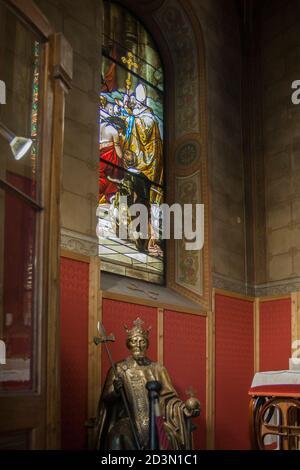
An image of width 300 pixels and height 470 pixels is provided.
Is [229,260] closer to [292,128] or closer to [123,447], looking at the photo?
[292,128]

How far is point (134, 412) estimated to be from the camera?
6258 mm

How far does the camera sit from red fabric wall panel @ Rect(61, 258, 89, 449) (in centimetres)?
674

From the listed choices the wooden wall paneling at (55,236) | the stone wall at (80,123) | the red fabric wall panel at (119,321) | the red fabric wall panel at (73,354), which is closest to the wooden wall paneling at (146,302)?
the red fabric wall panel at (119,321)

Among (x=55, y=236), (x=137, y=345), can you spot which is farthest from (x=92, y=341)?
(x=55, y=236)

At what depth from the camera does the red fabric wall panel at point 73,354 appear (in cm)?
674

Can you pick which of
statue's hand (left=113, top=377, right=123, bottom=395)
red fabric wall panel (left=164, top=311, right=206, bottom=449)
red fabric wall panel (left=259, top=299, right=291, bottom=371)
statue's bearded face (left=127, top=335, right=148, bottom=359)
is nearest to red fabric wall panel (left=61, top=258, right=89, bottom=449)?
statue's bearded face (left=127, top=335, right=148, bottom=359)

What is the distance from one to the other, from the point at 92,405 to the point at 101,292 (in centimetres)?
123

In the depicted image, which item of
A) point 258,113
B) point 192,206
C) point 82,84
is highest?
point 258,113

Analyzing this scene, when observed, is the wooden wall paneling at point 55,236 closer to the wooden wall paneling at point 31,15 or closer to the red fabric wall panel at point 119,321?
the wooden wall paneling at point 31,15

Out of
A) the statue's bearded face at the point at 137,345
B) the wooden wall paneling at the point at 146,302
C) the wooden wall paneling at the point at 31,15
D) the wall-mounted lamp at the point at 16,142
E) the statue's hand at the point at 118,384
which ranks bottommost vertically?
the statue's hand at the point at 118,384

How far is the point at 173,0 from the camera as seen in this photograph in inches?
411

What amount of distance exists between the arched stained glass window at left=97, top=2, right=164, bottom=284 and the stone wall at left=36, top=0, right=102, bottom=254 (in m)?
1.34

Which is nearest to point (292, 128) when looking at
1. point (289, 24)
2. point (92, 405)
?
point (289, 24)

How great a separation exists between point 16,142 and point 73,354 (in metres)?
3.83
